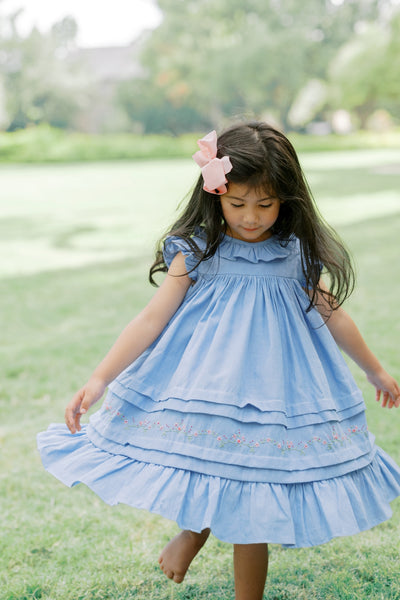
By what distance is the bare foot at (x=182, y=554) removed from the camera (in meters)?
1.77

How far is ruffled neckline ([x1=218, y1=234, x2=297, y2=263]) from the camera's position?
172 cm

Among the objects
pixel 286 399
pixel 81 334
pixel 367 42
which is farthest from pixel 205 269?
pixel 367 42

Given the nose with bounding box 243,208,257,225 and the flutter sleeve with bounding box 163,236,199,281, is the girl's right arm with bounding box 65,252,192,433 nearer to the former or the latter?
the flutter sleeve with bounding box 163,236,199,281

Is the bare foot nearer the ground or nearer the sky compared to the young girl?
nearer the ground

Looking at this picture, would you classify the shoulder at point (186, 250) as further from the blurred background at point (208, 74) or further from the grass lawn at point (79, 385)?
the blurred background at point (208, 74)

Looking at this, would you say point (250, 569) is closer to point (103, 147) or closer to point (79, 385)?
point (79, 385)

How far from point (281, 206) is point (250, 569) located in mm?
859

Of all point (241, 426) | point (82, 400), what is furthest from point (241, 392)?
point (82, 400)

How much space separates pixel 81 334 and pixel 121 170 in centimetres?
1456

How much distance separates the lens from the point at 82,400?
5.35 ft

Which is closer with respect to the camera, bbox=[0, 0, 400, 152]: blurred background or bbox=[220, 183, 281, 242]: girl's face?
bbox=[220, 183, 281, 242]: girl's face

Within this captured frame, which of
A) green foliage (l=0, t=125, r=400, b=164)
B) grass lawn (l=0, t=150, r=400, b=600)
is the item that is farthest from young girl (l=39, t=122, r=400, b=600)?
green foliage (l=0, t=125, r=400, b=164)

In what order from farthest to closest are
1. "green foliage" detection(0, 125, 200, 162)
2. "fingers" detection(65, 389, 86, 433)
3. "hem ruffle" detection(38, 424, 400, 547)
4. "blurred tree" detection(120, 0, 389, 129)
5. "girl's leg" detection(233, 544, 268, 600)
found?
"blurred tree" detection(120, 0, 389, 129)
"green foliage" detection(0, 125, 200, 162)
"fingers" detection(65, 389, 86, 433)
"girl's leg" detection(233, 544, 268, 600)
"hem ruffle" detection(38, 424, 400, 547)

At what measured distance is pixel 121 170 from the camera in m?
18.2
